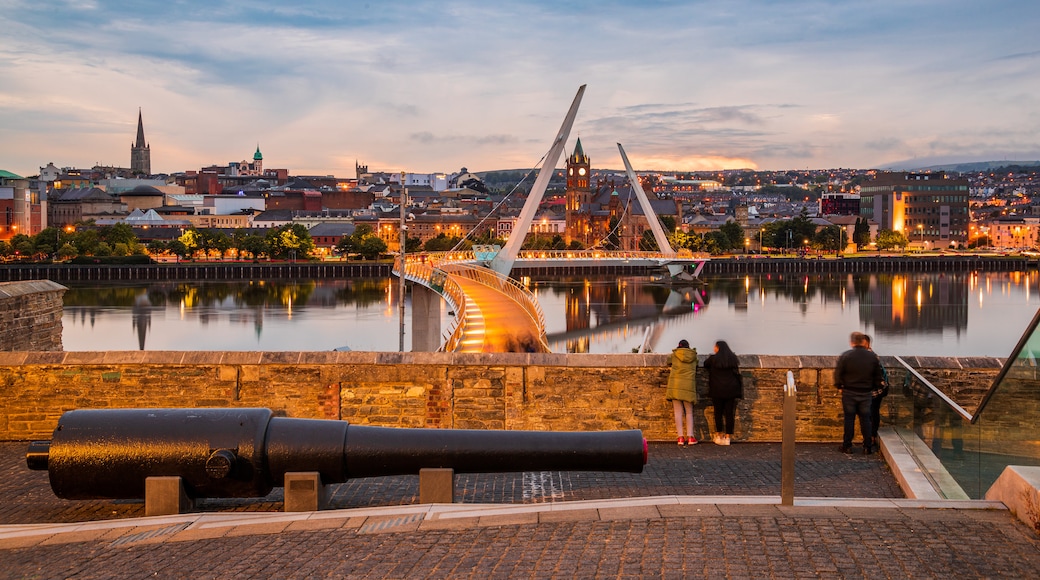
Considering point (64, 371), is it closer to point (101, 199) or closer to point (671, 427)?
point (671, 427)

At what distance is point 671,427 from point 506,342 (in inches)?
740

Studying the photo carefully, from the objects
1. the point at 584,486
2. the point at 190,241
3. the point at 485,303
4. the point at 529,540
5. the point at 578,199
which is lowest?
the point at 485,303

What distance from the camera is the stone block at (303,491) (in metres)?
5.88

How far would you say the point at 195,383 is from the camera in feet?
29.7

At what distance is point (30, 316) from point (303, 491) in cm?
709

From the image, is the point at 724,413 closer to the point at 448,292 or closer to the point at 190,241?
the point at 448,292

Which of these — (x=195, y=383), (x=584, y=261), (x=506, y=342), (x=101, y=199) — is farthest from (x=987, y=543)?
(x=101, y=199)

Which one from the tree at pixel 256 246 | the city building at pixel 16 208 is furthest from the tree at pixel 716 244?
the city building at pixel 16 208

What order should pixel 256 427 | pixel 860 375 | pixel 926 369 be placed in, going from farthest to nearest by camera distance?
pixel 926 369
pixel 860 375
pixel 256 427

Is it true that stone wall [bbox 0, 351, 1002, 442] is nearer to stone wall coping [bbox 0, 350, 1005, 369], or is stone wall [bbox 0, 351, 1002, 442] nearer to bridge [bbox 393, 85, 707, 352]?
stone wall coping [bbox 0, 350, 1005, 369]

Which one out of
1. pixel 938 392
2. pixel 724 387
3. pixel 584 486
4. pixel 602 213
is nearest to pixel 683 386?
pixel 724 387

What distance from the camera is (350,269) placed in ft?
329

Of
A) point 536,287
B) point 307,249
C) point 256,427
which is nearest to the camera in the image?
point 256,427

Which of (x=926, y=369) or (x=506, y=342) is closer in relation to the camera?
(x=926, y=369)
